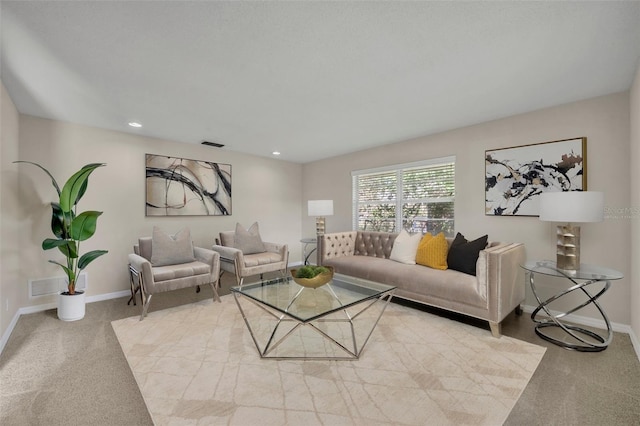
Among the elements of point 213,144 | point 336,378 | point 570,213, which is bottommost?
point 336,378

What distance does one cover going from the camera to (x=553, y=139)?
3.06 m

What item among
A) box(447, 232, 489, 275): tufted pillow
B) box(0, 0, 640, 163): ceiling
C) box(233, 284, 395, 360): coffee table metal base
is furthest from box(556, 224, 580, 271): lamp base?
box(233, 284, 395, 360): coffee table metal base

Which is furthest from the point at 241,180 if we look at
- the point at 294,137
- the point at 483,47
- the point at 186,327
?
the point at 483,47

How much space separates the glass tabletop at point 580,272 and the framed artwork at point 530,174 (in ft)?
2.38

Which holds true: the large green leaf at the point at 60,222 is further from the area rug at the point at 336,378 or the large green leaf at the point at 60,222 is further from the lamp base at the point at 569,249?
the lamp base at the point at 569,249

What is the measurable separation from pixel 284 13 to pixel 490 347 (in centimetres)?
291

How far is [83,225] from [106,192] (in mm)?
964

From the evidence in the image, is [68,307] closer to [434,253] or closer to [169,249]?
[169,249]

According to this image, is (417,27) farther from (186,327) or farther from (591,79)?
(186,327)

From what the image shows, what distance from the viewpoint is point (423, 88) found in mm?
2604

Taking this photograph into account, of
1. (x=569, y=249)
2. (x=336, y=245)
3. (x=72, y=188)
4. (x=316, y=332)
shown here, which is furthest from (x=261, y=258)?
(x=569, y=249)

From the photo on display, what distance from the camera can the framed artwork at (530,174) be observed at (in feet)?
9.53

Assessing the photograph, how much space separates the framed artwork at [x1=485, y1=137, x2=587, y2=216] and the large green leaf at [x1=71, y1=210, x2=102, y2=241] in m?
4.54

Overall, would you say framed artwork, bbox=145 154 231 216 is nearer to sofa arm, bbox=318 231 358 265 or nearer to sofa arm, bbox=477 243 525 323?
sofa arm, bbox=318 231 358 265
